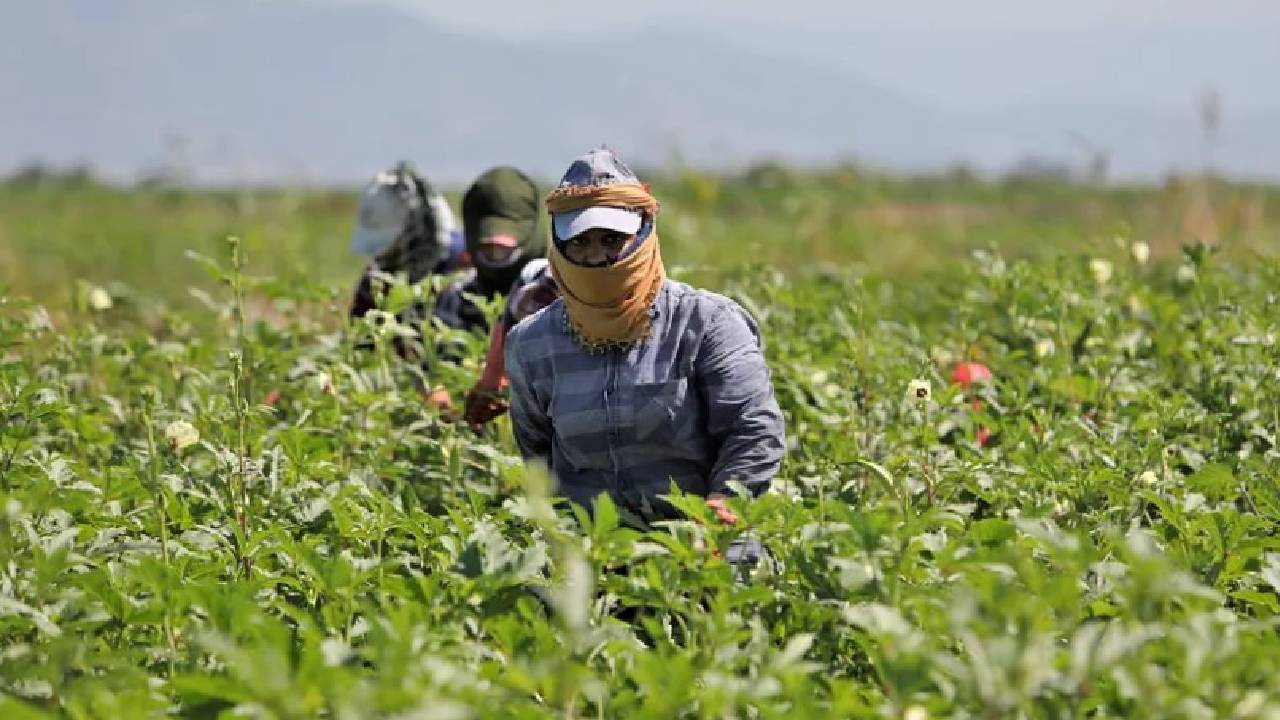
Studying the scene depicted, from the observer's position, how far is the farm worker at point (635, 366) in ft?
9.84

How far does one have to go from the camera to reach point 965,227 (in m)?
19.9

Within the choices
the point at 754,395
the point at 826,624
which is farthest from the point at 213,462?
the point at 826,624

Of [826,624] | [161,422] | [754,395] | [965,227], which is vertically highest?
[754,395]

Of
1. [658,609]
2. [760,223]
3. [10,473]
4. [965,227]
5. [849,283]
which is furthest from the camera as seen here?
[965,227]

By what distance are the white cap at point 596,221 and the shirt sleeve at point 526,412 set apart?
1.10ft

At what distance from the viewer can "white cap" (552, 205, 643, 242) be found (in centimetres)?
296

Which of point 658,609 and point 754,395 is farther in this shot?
point 754,395

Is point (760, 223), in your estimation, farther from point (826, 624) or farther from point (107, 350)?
point (826, 624)

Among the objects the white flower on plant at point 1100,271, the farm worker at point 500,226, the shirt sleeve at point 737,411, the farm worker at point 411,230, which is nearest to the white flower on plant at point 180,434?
the shirt sleeve at point 737,411

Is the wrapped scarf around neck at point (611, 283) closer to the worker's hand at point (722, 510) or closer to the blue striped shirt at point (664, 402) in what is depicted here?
the blue striped shirt at point (664, 402)

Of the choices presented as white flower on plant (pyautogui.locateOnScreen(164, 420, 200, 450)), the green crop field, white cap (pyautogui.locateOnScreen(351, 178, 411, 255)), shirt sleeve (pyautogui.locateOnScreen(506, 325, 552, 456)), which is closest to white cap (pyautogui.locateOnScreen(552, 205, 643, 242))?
shirt sleeve (pyautogui.locateOnScreen(506, 325, 552, 456))

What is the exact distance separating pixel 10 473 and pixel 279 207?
14075mm

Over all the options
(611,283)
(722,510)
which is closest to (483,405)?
(611,283)

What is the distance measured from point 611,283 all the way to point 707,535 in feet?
2.29
